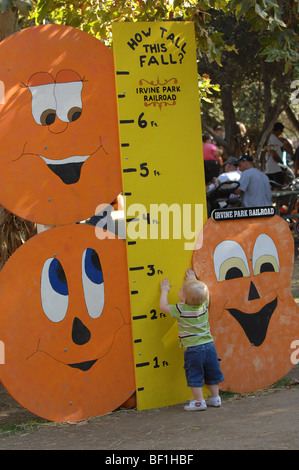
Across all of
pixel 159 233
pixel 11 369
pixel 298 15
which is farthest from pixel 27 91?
pixel 298 15

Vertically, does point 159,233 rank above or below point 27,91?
below

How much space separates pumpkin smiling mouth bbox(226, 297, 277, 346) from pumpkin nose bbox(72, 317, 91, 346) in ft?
3.69

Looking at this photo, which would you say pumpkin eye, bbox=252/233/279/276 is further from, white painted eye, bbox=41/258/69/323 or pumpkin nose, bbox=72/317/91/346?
white painted eye, bbox=41/258/69/323

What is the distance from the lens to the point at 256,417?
168 inches

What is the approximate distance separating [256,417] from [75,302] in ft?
4.67

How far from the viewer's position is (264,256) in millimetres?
5125

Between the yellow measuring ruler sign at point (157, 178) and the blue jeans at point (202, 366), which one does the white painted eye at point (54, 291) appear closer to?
the yellow measuring ruler sign at point (157, 178)

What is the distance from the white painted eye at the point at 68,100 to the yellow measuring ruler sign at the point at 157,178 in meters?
0.30

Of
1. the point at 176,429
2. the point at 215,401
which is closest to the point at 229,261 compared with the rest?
the point at 215,401

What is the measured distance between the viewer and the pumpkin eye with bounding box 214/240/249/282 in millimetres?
4941

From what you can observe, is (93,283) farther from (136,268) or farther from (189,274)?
(189,274)

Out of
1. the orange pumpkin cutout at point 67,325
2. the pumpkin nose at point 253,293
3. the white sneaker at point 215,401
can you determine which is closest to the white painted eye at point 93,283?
the orange pumpkin cutout at point 67,325

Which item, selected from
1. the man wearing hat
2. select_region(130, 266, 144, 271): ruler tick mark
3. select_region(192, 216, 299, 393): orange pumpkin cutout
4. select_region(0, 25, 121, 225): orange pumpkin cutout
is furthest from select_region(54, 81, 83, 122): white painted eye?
the man wearing hat
